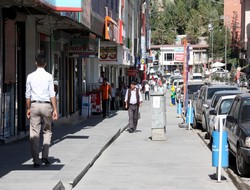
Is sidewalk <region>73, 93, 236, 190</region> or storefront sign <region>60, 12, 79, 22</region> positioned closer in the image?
sidewalk <region>73, 93, 236, 190</region>

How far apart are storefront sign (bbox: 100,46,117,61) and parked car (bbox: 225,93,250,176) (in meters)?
20.2

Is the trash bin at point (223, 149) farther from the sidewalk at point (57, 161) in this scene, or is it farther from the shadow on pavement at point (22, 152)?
the shadow on pavement at point (22, 152)

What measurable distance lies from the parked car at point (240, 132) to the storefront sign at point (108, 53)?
20239mm

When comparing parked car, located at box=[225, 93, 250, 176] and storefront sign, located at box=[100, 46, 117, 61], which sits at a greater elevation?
storefront sign, located at box=[100, 46, 117, 61]

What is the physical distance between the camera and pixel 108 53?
3400 cm

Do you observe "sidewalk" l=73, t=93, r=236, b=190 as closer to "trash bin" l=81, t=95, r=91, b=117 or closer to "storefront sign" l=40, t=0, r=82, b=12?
"storefront sign" l=40, t=0, r=82, b=12

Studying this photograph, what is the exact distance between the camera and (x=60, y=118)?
74.2 ft

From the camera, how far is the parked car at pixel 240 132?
11.4 metres

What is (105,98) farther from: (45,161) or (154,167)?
(45,161)

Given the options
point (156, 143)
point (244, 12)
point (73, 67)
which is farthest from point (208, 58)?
point (156, 143)

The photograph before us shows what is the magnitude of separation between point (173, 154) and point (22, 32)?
18.2 feet

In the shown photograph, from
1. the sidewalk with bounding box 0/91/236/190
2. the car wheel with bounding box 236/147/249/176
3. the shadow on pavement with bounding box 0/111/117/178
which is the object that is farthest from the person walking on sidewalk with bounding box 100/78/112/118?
the car wheel with bounding box 236/147/249/176

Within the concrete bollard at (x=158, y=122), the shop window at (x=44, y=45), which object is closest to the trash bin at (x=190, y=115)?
the concrete bollard at (x=158, y=122)

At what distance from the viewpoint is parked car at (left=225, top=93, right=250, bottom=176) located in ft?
37.3
